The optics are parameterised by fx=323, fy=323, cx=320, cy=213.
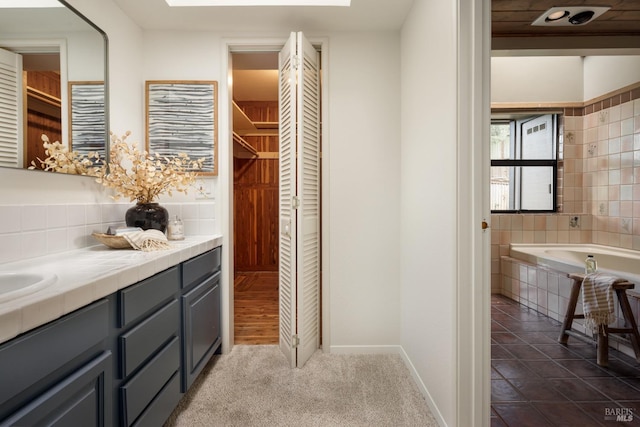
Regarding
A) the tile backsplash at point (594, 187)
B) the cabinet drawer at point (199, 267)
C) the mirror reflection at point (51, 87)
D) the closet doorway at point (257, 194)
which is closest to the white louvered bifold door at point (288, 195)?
the cabinet drawer at point (199, 267)

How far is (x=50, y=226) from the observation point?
60.3 inches

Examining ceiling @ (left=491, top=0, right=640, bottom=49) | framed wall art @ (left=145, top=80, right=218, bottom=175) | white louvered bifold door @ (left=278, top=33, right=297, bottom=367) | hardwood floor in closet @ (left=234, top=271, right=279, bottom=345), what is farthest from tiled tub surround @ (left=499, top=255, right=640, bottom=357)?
framed wall art @ (left=145, top=80, right=218, bottom=175)

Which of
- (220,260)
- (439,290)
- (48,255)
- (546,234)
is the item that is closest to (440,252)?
(439,290)

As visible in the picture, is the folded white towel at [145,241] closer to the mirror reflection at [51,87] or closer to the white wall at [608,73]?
the mirror reflection at [51,87]

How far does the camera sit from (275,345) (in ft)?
8.21

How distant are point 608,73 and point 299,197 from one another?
379 cm

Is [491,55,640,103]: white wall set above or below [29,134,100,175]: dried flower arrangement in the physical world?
above

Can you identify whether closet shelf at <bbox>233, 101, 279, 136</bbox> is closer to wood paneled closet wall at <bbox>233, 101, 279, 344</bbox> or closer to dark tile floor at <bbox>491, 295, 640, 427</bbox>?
wood paneled closet wall at <bbox>233, 101, 279, 344</bbox>

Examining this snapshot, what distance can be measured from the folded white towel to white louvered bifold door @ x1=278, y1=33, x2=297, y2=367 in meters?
0.82

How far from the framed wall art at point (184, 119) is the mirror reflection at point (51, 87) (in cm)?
44

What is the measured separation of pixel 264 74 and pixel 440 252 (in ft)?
10.2

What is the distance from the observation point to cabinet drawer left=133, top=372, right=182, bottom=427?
1318 millimetres

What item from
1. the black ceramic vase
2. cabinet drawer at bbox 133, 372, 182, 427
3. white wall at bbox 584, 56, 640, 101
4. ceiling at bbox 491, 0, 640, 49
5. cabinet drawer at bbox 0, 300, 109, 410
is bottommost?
cabinet drawer at bbox 133, 372, 182, 427

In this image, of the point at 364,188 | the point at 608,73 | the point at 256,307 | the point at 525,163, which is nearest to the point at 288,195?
the point at 364,188
